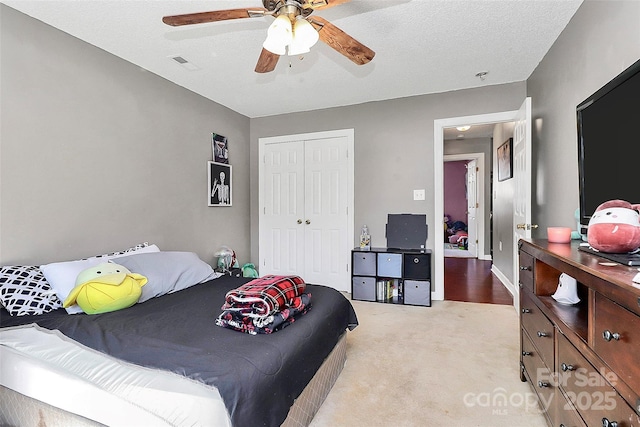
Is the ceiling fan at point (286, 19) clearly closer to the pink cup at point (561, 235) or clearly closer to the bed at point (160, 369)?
the bed at point (160, 369)

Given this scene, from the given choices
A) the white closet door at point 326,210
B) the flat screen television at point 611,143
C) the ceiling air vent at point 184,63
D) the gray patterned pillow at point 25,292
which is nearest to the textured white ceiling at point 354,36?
the ceiling air vent at point 184,63

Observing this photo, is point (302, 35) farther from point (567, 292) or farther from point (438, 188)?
point (438, 188)

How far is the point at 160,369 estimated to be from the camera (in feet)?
4.07

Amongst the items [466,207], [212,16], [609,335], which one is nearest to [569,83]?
[609,335]

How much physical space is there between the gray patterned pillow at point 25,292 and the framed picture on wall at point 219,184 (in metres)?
1.98

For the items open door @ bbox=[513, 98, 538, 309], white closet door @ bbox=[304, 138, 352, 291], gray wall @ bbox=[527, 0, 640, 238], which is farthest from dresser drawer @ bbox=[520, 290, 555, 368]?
white closet door @ bbox=[304, 138, 352, 291]

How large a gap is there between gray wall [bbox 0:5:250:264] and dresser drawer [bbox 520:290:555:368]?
3049 millimetres

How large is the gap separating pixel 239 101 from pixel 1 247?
2687mm

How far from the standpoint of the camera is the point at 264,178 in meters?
4.56

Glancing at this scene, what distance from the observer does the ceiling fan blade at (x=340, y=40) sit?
5.53ft

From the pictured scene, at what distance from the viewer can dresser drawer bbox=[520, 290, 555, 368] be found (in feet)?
4.78

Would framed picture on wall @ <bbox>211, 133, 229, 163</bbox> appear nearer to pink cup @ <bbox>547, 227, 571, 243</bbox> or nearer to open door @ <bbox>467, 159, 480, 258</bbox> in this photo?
pink cup @ <bbox>547, 227, 571, 243</bbox>

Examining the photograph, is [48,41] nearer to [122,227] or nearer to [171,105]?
[171,105]

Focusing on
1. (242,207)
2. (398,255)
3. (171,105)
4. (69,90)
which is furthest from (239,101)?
(398,255)
